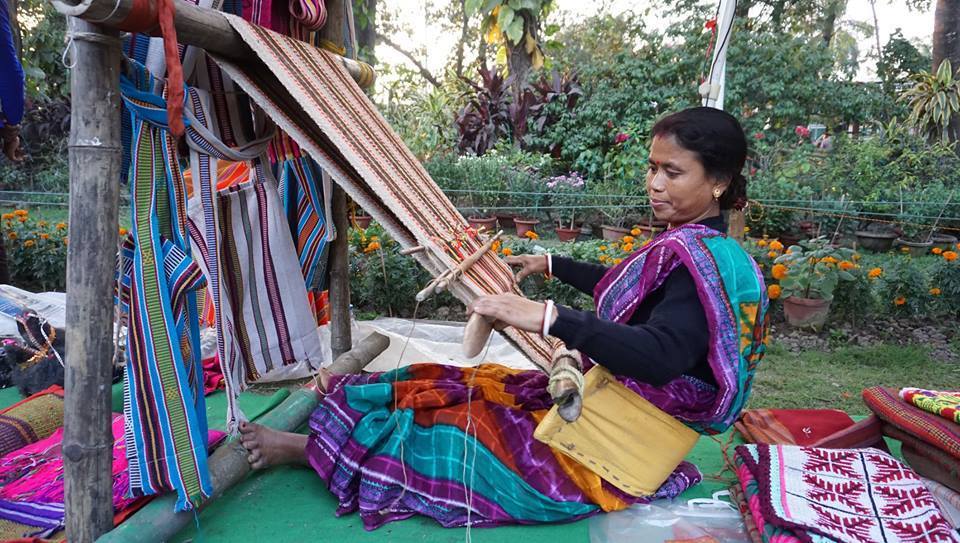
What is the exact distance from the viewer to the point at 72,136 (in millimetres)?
1553

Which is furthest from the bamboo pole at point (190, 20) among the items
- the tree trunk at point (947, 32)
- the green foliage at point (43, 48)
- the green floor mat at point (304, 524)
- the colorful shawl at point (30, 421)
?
the tree trunk at point (947, 32)

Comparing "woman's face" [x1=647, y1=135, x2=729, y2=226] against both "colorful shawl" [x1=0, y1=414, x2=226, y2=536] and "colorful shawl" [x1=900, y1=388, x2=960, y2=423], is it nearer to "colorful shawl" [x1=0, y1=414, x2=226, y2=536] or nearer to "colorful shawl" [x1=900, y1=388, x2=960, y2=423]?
"colorful shawl" [x1=900, y1=388, x2=960, y2=423]

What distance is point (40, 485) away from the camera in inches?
80.5

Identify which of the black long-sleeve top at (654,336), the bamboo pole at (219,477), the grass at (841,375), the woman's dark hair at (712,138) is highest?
the woman's dark hair at (712,138)

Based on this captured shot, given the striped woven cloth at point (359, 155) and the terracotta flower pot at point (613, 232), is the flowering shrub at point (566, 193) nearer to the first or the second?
the terracotta flower pot at point (613, 232)

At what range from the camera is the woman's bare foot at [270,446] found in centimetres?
206

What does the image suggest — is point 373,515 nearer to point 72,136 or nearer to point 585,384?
point 585,384

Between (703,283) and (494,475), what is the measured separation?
0.86 m

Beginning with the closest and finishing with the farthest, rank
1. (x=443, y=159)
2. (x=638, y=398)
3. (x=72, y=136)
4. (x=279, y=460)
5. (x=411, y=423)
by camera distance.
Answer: (x=72, y=136)
(x=638, y=398)
(x=411, y=423)
(x=279, y=460)
(x=443, y=159)

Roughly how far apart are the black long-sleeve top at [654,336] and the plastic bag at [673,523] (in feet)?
2.02

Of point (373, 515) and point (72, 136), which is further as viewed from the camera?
point (373, 515)

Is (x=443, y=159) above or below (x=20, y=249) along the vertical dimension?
above

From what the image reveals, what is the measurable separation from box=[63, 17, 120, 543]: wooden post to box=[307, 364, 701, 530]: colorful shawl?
634mm

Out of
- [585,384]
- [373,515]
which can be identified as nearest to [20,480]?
[373,515]
